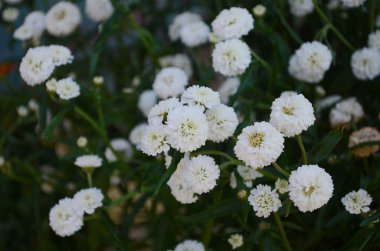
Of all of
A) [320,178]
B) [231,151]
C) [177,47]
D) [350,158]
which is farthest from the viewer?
[177,47]

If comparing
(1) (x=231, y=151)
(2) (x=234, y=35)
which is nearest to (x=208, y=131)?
(1) (x=231, y=151)

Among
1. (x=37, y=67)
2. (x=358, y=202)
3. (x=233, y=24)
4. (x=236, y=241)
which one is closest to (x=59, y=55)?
(x=37, y=67)

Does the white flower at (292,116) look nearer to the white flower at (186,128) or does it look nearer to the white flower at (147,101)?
the white flower at (186,128)

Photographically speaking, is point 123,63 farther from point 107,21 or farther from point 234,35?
point 234,35

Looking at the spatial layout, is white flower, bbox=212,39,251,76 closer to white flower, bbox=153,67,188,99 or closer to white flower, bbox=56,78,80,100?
white flower, bbox=153,67,188,99

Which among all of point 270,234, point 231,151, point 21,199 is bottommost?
point 21,199

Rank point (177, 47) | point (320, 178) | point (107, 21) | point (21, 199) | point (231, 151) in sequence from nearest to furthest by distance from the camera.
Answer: point (320, 178), point (231, 151), point (107, 21), point (177, 47), point (21, 199)

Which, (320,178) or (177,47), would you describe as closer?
(320,178)
